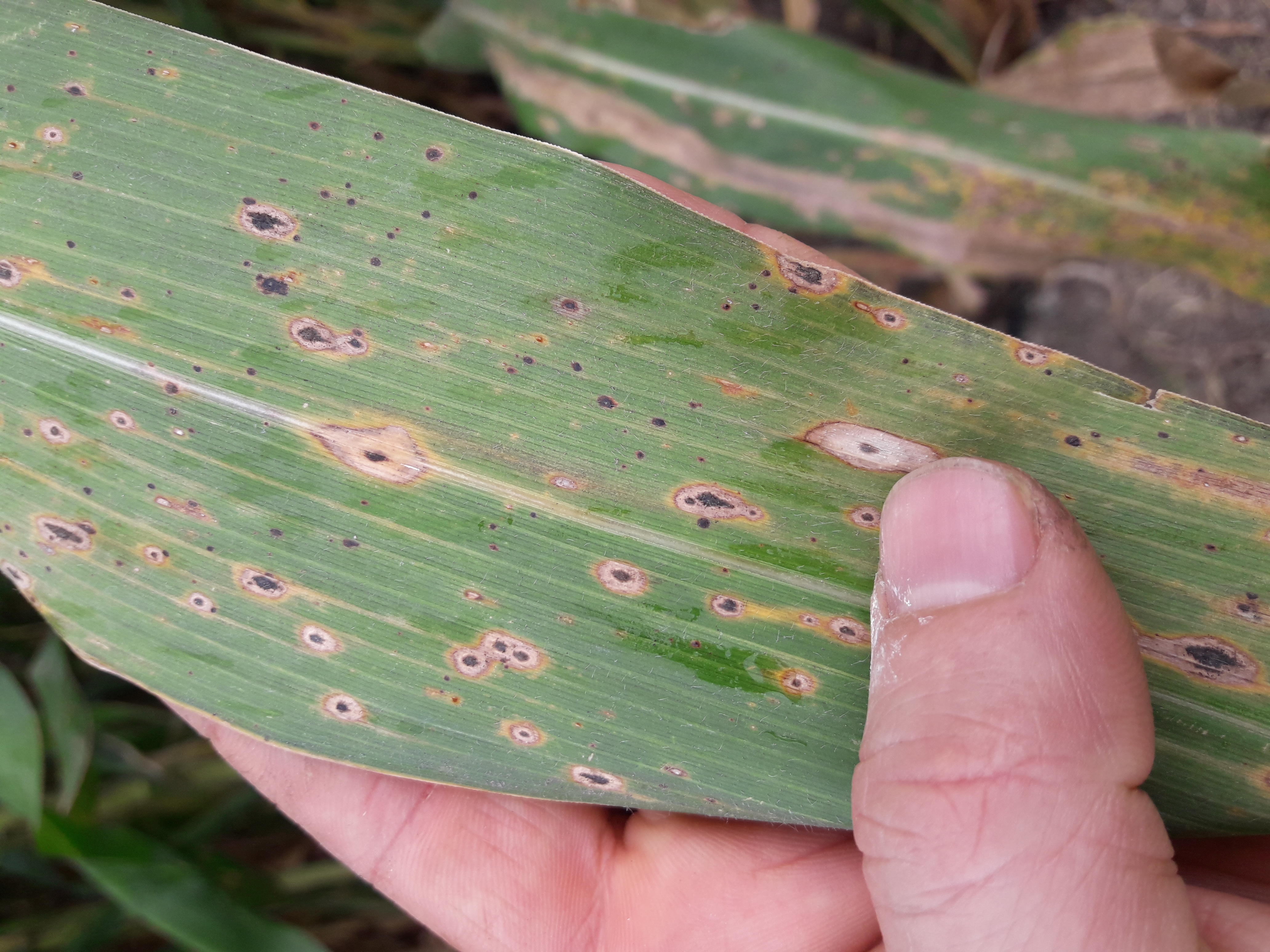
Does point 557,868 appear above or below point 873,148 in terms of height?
below

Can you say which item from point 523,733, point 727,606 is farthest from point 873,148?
point 523,733

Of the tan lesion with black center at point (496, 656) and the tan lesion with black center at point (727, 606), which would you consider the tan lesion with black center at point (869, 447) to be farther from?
the tan lesion with black center at point (496, 656)

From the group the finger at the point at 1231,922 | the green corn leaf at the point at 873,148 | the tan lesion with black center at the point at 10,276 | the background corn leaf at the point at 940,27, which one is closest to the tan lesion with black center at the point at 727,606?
the finger at the point at 1231,922

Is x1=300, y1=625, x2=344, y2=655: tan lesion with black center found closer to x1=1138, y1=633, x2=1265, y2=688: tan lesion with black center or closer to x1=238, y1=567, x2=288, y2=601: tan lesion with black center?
x1=238, y1=567, x2=288, y2=601: tan lesion with black center

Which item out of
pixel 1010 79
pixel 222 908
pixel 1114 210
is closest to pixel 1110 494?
pixel 1114 210

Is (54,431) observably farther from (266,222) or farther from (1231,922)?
(1231,922)

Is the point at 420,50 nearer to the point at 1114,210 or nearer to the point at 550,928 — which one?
the point at 1114,210
